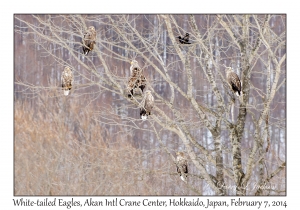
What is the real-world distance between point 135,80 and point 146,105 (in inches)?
12.2

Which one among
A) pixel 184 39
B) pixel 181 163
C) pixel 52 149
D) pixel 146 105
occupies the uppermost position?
pixel 184 39

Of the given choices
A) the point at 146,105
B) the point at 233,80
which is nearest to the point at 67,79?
the point at 146,105

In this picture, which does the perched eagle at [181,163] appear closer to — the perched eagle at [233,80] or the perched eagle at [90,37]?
the perched eagle at [233,80]

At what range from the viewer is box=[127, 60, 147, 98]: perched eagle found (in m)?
6.61

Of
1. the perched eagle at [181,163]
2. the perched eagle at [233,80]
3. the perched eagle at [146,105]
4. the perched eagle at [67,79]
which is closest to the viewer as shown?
the perched eagle at [146,105]

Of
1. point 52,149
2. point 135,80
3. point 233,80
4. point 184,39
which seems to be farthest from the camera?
point 52,149

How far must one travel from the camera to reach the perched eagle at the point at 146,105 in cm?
659

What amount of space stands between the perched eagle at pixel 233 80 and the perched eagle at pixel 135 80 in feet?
3.15

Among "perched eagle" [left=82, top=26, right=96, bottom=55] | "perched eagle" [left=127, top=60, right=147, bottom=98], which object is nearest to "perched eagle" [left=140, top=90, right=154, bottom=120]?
"perched eagle" [left=127, top=60, right=147, bottom=98]

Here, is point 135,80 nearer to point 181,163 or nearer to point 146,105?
point 146,105

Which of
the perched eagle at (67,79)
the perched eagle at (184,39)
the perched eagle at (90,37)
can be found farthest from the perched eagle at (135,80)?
the perched eagle at (67,79)

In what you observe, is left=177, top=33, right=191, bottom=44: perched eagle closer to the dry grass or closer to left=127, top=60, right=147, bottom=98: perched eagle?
left=127, top=60, right=147, bottom=98: perched eagle

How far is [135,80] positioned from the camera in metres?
6.62
